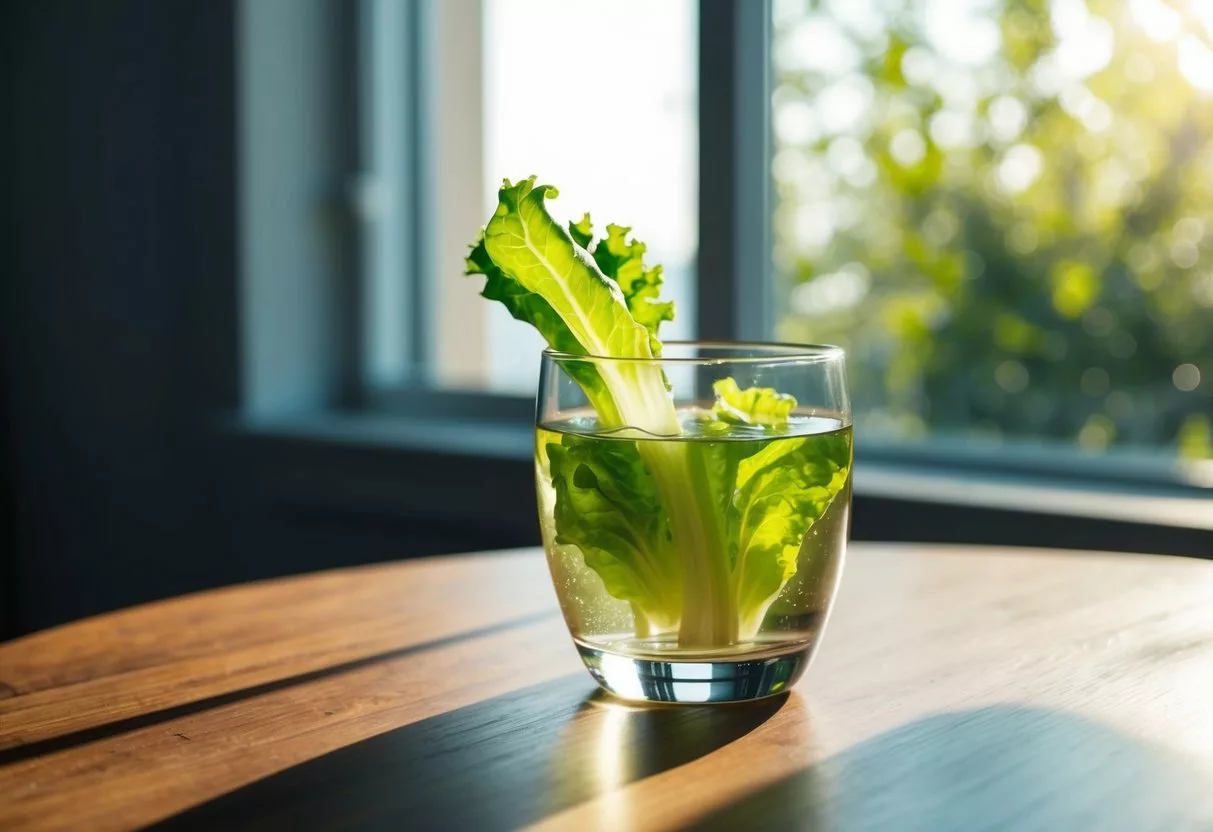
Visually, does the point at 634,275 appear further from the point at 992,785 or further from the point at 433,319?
the point at 433,319

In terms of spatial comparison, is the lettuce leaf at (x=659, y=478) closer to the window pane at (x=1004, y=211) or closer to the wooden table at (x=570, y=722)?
the wooden table at (x=570, y=722)

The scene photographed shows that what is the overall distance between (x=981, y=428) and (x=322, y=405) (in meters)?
1.23

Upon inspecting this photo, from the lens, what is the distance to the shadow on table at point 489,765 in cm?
53

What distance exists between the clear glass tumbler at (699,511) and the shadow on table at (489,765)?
3 cm

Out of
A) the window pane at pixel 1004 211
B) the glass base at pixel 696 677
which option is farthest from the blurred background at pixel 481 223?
the glass base at pixel 696 677

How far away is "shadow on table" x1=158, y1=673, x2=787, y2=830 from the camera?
0.53 metres

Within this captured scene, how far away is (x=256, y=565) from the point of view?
2412 mm

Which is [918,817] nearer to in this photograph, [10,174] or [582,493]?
[582,493]

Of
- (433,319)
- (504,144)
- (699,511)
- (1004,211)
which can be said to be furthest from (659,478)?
(433,319)

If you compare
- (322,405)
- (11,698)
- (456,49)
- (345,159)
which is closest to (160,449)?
(322,405)

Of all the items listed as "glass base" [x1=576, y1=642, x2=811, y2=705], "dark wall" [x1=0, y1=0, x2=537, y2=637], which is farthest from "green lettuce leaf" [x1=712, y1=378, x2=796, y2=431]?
"dark wall" [x1=0, y1=0, x2=537, y2=637]

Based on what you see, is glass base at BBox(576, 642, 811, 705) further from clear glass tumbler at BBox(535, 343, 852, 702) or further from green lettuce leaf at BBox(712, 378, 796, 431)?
green lettuce leaf at BBox(712, 378, 796, 431)

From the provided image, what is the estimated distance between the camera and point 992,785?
56 centimetres

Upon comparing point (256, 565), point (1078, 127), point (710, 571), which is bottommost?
point (256, 565)
